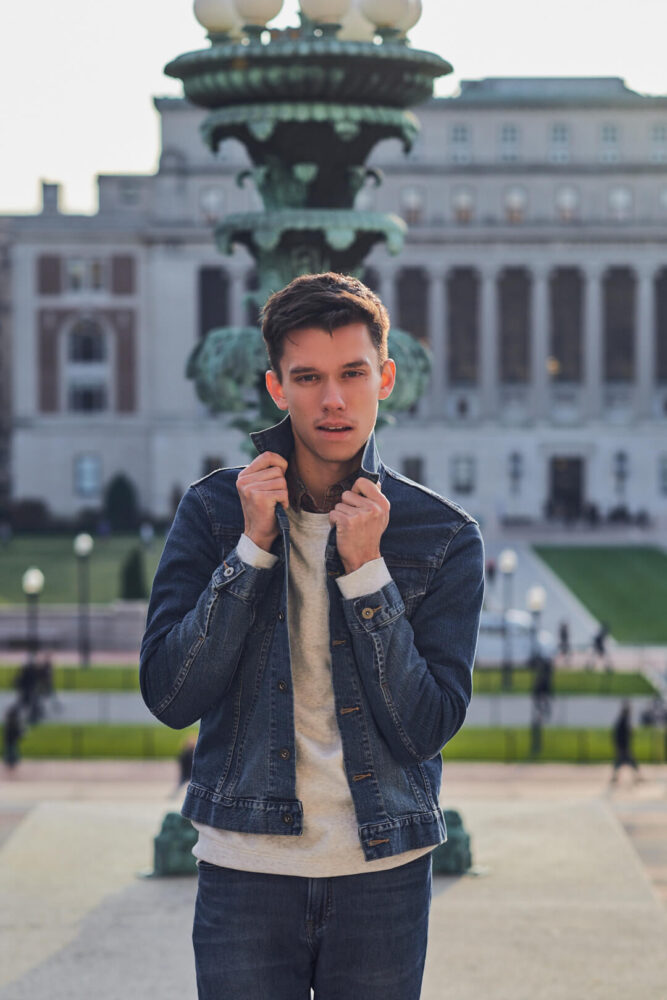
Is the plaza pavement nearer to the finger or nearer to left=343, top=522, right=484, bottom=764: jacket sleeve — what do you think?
left=343, top=522, right=484, bottom=764: jacket sleeve

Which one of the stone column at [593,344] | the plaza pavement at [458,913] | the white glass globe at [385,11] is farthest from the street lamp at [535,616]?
the stone column at [593,344]

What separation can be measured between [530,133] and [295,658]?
91342mm

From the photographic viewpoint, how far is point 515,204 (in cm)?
9362

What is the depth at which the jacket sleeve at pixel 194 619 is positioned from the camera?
514 centimetres

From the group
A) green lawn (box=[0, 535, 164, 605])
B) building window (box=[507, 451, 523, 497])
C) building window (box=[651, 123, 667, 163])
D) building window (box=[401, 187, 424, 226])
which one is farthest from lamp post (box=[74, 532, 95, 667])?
building window (box=[651, 123, 667, 163])

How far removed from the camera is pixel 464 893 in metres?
9.42

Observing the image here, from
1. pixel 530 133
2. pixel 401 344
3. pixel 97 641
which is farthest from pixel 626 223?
pixel 401 344

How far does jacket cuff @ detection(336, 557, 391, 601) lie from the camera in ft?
16.6

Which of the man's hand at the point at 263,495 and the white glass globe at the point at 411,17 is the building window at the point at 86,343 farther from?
the man's hand at the point at 263,495

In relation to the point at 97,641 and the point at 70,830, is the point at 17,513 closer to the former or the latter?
the point at 97,641

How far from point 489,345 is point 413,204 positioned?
27.2ft

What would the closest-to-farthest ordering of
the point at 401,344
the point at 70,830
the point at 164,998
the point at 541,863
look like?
1. the point at 164,998
2. the point at 541,863
3. the point at 70,830
4. the point at 401,344

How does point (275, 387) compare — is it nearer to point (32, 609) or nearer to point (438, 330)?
point (32, 609)

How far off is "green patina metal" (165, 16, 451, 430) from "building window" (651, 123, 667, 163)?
283ft
